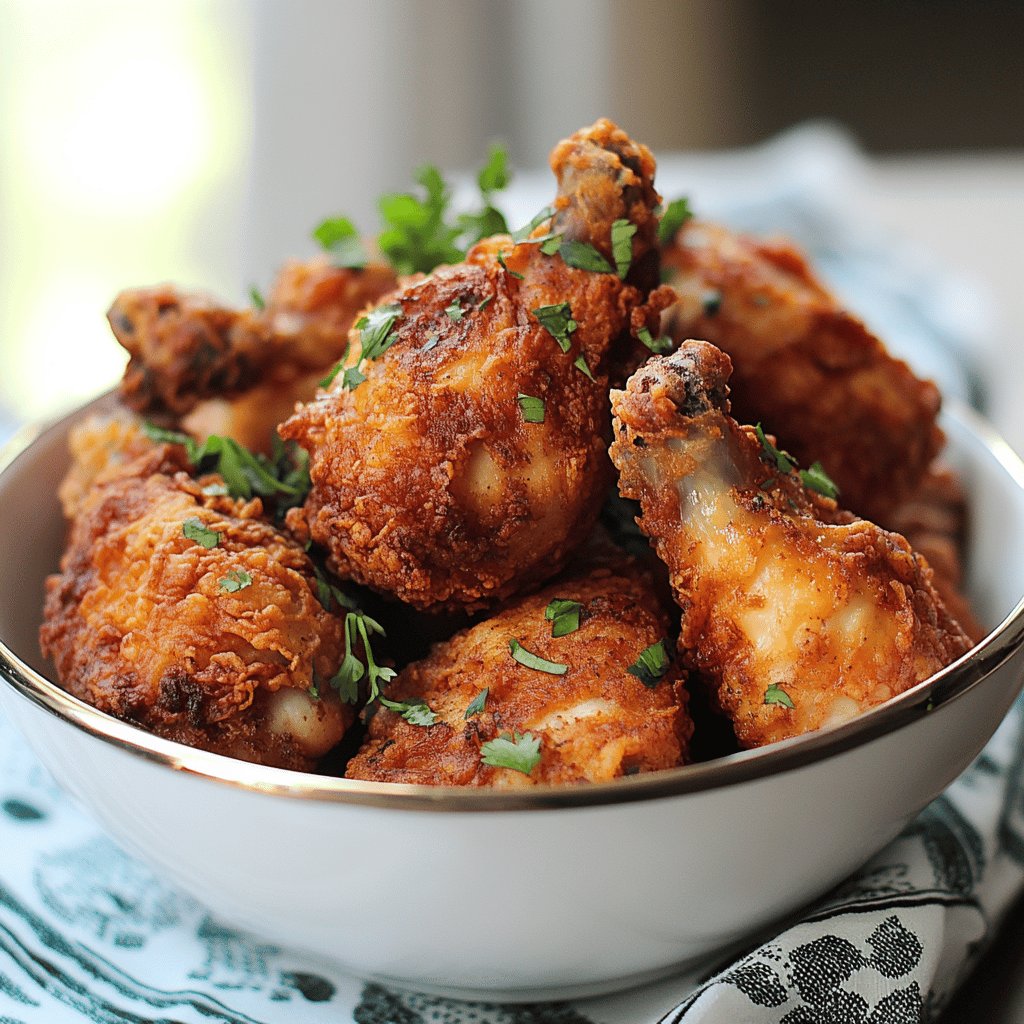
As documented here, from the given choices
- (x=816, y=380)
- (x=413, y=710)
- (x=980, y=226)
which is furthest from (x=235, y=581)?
(x=980, y=226)

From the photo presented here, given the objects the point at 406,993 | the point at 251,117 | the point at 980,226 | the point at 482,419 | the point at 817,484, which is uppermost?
the point at 482,419

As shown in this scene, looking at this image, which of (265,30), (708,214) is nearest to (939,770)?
(708,214)

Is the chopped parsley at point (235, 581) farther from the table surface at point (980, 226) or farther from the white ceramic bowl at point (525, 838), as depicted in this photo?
the table surface at point (980, 226)

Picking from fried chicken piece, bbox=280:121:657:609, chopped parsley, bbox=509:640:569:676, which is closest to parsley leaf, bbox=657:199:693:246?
fried chicken piece, bbox=280:121:657:609

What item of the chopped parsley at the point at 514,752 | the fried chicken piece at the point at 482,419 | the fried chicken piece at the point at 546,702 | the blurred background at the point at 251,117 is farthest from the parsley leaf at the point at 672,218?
the blurred background at the point at 251,117

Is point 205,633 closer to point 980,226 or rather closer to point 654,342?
point 654,342

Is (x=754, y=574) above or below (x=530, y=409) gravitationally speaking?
below
